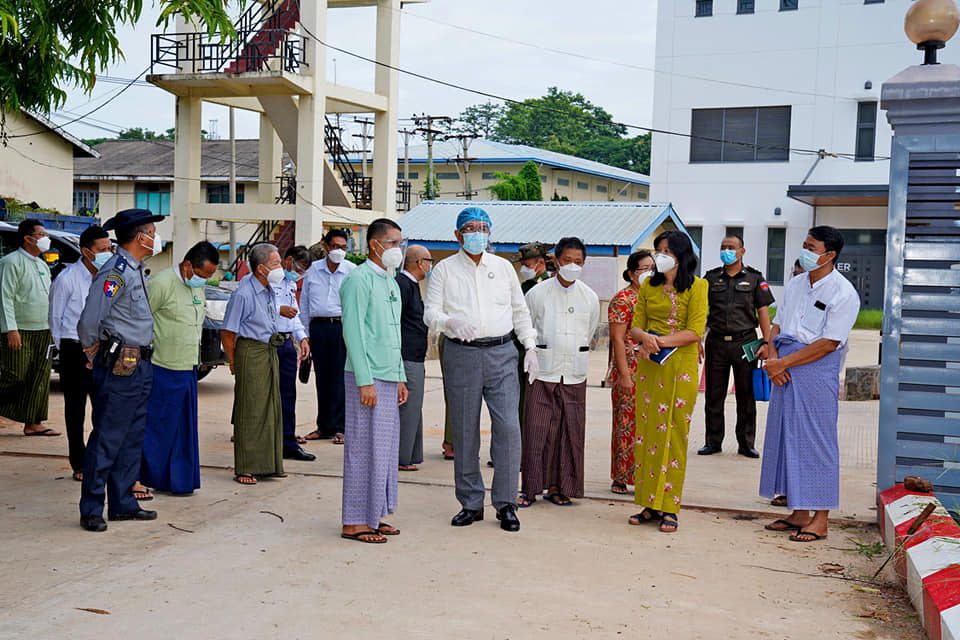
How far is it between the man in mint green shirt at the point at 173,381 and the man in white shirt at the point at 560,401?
237cm

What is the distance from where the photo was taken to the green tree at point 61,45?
17.8 feet

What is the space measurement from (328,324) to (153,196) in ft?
107

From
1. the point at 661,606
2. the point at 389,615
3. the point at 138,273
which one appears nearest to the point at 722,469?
the point at 661,606

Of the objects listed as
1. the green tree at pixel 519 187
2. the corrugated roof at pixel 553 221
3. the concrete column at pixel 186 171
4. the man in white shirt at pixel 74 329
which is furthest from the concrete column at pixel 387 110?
the man in white shirt at pixel 74 329

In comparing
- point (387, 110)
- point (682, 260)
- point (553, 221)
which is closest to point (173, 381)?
point (682, 260)

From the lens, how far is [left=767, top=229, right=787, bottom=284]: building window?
90.6ft

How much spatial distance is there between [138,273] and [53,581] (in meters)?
2.00

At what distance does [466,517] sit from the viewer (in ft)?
19.5

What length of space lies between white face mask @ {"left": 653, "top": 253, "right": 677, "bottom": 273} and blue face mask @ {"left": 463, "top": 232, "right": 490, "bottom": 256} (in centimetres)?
110

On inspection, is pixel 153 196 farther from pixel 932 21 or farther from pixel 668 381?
pixel 932 21

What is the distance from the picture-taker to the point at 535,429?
6.53 m

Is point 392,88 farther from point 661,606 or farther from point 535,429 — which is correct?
point 661,606

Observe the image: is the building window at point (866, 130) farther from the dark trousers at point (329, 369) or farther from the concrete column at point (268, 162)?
the dark trousers at point (329, 369)

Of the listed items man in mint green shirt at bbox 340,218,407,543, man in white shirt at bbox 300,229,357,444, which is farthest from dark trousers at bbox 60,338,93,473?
man in mint green shirt at bbox 340,218,407,543
